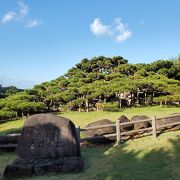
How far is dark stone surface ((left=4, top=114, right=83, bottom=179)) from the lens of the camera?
34.1 ft

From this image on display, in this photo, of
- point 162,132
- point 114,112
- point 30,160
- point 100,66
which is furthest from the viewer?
point 100,66

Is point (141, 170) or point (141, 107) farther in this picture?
point (141, 107)

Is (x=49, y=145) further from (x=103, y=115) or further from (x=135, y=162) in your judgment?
(x=103, y=115)

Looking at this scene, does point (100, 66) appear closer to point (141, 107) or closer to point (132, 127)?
point (141, 107)

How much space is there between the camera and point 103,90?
29.1m

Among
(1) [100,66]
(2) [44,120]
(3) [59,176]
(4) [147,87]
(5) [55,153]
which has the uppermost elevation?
(1) [100,66]

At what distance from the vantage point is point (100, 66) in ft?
119

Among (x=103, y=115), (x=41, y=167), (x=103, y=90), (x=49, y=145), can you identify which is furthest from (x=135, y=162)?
(x=103, y=90)

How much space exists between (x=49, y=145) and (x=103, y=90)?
740 inches

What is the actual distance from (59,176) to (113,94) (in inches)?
794

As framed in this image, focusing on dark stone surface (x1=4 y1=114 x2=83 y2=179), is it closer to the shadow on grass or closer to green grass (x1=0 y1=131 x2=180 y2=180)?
green grass (x1=0 y1=131 x2=180 y2=180)

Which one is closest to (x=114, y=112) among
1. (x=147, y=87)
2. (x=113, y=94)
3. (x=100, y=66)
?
(x=113, y=94)

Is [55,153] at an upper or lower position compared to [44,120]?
lower

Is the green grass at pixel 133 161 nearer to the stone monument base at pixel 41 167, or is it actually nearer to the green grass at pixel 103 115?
the stone monument base at pixel 41 167
